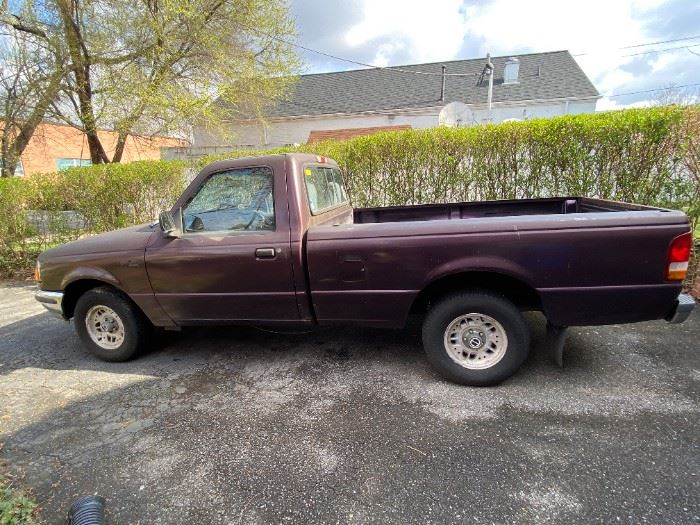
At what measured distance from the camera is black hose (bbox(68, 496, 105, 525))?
74.4 inches

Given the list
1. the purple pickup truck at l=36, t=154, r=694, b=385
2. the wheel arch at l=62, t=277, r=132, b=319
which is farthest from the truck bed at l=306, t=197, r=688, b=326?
the wheel arch at l=62, t=277, r=132, b=319

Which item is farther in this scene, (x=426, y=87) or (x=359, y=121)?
(x=426, y=87)

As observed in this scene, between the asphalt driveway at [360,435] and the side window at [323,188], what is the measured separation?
1.45 m

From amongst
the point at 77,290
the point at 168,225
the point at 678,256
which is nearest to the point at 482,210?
the point at 678,256

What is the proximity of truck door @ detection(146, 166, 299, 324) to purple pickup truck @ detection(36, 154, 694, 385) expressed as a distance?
10 millimetres

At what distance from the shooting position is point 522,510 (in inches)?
75.9

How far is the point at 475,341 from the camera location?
2988mm

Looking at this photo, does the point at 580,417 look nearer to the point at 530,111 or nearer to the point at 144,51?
the point at 144,51

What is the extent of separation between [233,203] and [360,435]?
7.01ft

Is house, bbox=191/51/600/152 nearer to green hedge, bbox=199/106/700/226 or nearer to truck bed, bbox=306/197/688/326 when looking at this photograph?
green hedge, bbox=199/106/700/226

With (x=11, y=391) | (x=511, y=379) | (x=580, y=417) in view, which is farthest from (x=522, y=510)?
(x=11, y=391)

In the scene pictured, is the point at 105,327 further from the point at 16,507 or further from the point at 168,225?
the point at 16,507

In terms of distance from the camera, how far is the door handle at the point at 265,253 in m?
3.10

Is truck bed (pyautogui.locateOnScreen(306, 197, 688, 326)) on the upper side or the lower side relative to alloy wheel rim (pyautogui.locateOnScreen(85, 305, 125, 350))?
upper
